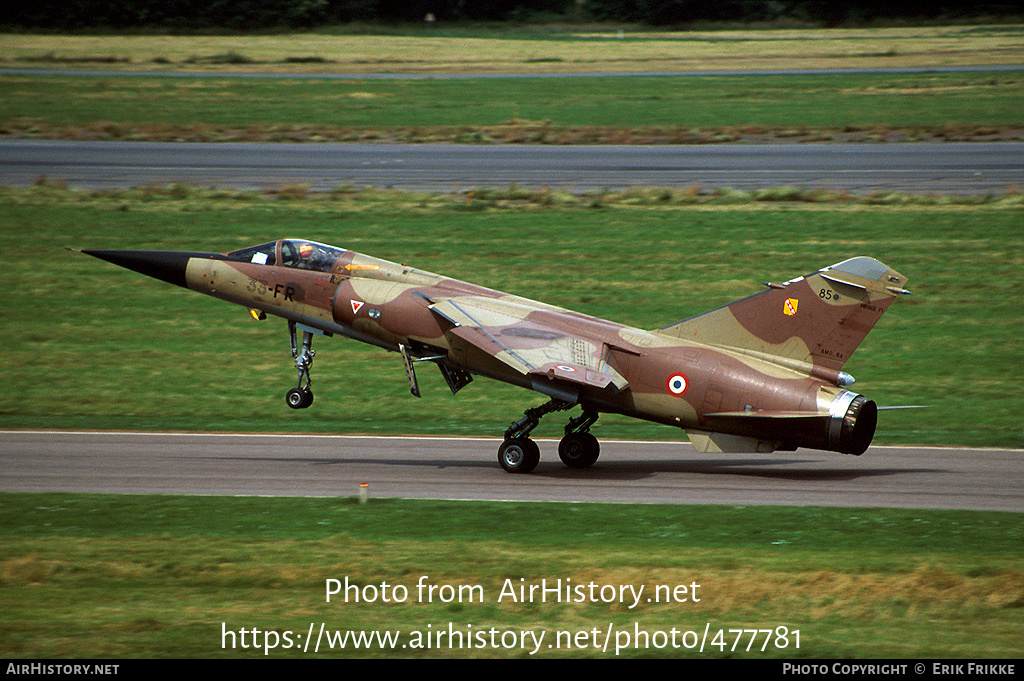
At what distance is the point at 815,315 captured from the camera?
768 inches

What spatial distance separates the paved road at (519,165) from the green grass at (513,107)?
3.63 meters

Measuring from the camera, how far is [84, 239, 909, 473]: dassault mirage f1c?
19281 millimetres

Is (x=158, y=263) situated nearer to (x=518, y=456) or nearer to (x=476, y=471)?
(x=476, y=471)

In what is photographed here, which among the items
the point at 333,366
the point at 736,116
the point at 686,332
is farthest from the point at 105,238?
the point at 736,116

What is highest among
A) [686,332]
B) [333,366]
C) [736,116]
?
[736,116]

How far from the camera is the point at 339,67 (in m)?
92.3

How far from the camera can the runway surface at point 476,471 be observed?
64.2ft

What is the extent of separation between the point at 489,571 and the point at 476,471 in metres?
6.32

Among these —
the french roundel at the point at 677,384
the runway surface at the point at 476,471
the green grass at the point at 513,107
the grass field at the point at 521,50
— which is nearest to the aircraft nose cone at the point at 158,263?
the runway surface at the point at 476,471

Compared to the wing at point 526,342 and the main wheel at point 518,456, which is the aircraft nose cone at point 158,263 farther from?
the main wheel at point 518,456

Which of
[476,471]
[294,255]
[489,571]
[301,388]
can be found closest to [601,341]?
[476,471]

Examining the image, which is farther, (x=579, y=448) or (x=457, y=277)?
(x=457, y=277)

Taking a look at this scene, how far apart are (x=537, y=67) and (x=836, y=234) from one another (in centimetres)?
5857
